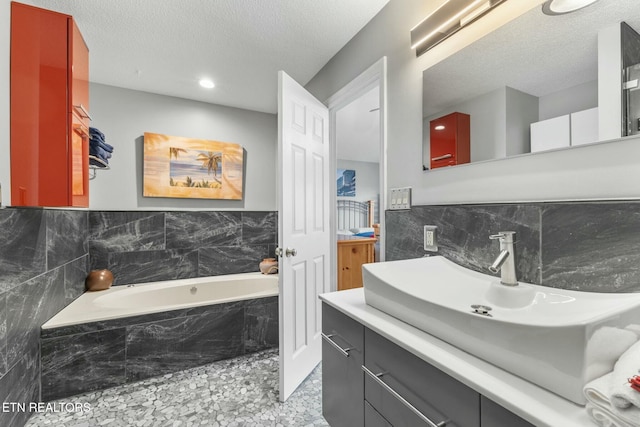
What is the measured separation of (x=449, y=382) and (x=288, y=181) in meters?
1.32

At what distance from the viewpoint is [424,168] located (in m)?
1.39

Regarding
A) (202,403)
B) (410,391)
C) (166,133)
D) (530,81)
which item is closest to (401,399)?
(410,391)

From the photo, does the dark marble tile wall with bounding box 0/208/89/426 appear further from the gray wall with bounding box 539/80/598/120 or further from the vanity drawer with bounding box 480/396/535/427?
the gray wall with bounding box 539/80/598/120

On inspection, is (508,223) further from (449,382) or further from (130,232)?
(130,232)

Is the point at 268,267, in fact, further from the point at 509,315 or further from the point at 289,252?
the point at 509,315

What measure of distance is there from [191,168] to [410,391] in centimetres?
292

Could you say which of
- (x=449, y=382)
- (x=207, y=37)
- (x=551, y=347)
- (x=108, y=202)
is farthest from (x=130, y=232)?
(x=551, y=347)

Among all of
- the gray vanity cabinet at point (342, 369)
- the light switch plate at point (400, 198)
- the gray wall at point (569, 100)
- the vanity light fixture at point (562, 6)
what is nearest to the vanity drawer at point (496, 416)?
the gray vanity cabinet at point (342, 369)

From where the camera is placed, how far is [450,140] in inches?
49.7

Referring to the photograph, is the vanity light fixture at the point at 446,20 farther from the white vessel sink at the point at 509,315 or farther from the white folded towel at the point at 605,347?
the white folded towel at the point at 605,347

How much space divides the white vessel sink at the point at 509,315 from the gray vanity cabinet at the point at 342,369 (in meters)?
0.15

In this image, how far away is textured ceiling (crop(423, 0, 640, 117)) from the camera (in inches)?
32.4

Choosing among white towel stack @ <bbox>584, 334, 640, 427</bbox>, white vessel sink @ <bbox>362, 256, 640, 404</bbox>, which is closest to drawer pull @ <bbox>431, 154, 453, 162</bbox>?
white vessel sink @ <bbox>362, 256, 640, 404</bbox>

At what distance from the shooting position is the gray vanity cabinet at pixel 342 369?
99 cm
